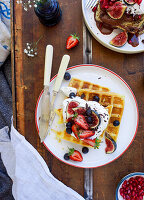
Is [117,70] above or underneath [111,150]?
above

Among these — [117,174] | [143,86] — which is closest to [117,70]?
[143,86]

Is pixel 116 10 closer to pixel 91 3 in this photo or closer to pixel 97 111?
pixel 91 3

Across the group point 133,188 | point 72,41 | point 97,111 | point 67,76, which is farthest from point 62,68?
point 133,188

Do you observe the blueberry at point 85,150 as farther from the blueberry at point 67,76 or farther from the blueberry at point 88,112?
the blueberry at point 67,76

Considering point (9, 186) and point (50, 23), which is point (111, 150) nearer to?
point (50, 23)

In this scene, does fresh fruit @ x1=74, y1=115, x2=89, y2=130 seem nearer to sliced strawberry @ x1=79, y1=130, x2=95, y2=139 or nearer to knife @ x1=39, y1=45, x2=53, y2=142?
sliced strawberry @ x1=79, y1=130, x2=95, y2=139

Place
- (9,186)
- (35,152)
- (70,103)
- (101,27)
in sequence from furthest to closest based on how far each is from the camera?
(9,186) < (35,152) < (101,27) < (70,103)

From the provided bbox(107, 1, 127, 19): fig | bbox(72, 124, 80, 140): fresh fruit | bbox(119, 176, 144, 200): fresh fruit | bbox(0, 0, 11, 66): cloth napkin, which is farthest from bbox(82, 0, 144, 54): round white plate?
bbox(119, 176, 144, 200): fresh fruit
